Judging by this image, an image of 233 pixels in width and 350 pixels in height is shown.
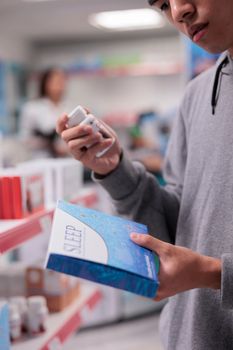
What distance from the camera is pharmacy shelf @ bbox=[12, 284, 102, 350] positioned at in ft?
5.82

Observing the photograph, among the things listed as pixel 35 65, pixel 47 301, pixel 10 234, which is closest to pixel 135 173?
pixel 10 234

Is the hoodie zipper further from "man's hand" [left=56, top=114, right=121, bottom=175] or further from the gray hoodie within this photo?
"man's hand" [left=56, top=114, right=121, bottom=175]

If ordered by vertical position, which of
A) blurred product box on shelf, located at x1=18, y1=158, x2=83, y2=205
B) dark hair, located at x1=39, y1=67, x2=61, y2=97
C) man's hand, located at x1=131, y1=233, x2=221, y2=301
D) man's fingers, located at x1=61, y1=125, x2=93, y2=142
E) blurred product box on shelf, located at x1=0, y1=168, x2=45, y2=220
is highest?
man's fingers, located at x1=61, y1=125, x2=93, y2=142

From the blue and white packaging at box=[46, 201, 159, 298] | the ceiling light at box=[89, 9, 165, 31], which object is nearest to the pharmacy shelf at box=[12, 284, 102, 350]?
the blue and white packaging at box=[46, 201, 159, 298]

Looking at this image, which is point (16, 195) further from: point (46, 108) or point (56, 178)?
point (46, 108)

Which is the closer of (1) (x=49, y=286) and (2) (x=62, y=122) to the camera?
(2) (x=62, y=122)

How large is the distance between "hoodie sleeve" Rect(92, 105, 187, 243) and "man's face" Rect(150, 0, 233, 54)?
0.39 metres

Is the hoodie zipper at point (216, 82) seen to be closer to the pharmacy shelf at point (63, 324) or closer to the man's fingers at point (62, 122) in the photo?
the man's fingers at point (62, 122)

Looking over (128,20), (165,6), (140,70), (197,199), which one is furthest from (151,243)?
(140,70)

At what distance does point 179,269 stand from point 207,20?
1.69 ft

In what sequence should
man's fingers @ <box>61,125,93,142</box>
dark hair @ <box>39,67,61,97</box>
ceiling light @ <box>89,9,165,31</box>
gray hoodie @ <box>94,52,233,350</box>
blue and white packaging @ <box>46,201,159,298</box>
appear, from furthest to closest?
ceiling light @ <box>89,9,165,31</box>, dark hair @ <box>39,67,61,97</box>, man's fingers @ <box>61,125,93,142</box>, gray hoodie @ <box>94,52,233,350</box>, blue and white packaging @ <box>46,201,159,298</box>

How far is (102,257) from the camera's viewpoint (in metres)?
0.86

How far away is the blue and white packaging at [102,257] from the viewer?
0.85m

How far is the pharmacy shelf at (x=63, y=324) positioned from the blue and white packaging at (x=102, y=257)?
3.13ft
